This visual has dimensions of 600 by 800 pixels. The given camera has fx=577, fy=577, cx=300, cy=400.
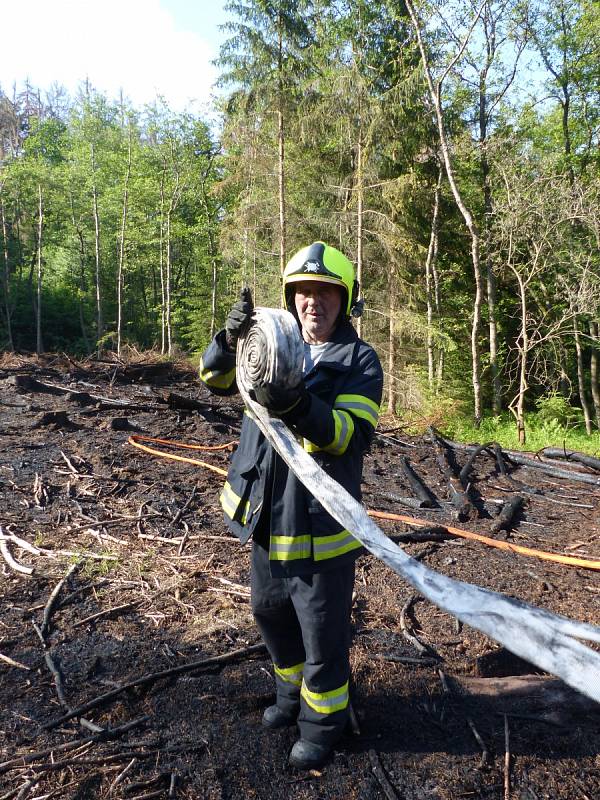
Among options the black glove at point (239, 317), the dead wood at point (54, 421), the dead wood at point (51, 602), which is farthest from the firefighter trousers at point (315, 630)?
the dead wood at point (54, 421)

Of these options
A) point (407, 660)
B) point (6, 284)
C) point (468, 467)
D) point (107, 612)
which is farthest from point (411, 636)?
point (6, 284)

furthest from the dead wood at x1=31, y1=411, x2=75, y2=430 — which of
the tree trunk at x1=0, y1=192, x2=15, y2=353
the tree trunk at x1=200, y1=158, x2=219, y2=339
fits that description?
the tree trunk at x1=0, y1=192, x2=15, y2=353

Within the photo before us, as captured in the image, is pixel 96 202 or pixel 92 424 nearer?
pixel 92 424

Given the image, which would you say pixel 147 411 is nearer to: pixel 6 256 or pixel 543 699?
pixel 543 699

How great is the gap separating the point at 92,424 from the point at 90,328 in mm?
28148

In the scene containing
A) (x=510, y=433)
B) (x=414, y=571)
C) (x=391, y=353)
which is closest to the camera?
(x=414, y=571)

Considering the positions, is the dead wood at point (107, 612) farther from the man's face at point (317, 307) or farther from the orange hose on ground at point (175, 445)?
the orange hose on ground at point (175, 445)

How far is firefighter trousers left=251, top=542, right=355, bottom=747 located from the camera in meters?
2.22

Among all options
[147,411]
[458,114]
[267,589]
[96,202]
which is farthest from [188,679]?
[96,202]

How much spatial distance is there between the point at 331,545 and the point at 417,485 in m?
4.65

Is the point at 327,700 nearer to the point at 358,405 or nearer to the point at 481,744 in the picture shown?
the point at 481,744

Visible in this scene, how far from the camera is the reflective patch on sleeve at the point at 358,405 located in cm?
211

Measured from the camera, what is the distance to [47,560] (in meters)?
4.18

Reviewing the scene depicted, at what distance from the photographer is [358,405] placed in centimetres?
212
